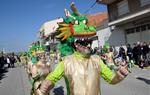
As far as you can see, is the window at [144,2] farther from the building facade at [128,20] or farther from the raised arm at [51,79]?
the raised arm at [51,79]

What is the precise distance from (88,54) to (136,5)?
19100mm

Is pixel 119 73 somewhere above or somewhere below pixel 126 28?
below

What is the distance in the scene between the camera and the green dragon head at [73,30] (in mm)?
3701

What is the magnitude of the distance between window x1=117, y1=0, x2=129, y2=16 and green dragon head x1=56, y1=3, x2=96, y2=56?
1955cm

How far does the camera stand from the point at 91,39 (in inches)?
145

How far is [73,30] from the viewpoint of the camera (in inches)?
148

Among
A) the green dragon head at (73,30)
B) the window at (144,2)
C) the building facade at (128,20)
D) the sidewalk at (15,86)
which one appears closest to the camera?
the green dragon head at (73,30)

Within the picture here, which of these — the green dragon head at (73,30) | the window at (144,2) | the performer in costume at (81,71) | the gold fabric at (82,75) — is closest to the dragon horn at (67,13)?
the green dragon head at (73,30)

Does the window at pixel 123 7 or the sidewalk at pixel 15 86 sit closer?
the sidewalk at pixel 15 86

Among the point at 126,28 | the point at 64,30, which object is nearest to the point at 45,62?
the point at 64,30

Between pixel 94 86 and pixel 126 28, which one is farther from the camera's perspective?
pixel 126 28

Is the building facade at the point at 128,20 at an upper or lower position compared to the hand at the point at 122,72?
upper

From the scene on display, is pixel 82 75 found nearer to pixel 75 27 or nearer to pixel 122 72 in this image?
pixel 122 72

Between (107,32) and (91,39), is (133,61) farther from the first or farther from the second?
(91,39)
